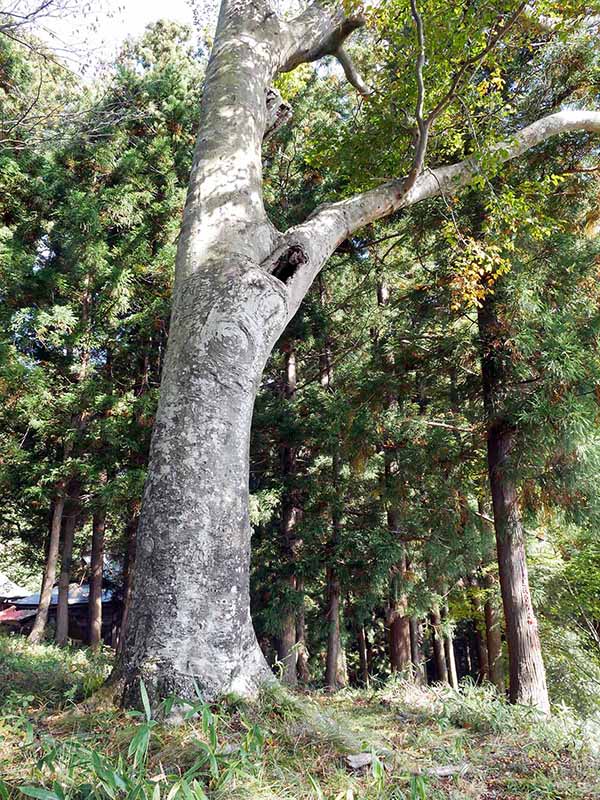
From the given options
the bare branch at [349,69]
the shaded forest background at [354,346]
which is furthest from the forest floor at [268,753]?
the bare branch at [349,69]

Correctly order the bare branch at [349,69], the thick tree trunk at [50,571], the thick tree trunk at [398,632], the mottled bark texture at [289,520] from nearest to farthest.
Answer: the bare branch at [349,69] < the mottled bark texture at [289,520] < the thick tree trunk at [398,632] < the thick tree trunk at [50,571]

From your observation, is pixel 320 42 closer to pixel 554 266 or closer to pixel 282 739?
pixel 554 266

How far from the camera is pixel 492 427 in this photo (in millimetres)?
5789

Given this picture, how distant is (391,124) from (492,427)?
3434 mm

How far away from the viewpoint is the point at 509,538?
5.50m

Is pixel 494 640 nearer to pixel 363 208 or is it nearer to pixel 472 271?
pixel 472 271

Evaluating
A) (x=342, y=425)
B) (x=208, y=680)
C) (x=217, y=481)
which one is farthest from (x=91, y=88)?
(x=208, y=680)

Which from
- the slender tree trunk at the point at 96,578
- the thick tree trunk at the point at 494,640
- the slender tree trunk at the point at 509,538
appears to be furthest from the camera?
the thick tree trunk at the point at 494,640

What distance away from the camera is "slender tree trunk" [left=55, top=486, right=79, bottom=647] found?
10.1 m

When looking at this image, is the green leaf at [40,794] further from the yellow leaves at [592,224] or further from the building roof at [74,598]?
the building roof at [74,598]

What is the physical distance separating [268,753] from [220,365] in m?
1.75

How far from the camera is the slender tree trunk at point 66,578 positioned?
10.1 m

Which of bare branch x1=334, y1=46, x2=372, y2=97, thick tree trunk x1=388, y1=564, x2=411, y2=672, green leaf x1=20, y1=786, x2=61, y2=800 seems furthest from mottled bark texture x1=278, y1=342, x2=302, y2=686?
green leaf x1=20, y1=786, x2=61, y2=800

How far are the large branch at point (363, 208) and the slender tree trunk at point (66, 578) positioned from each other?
8193mm
